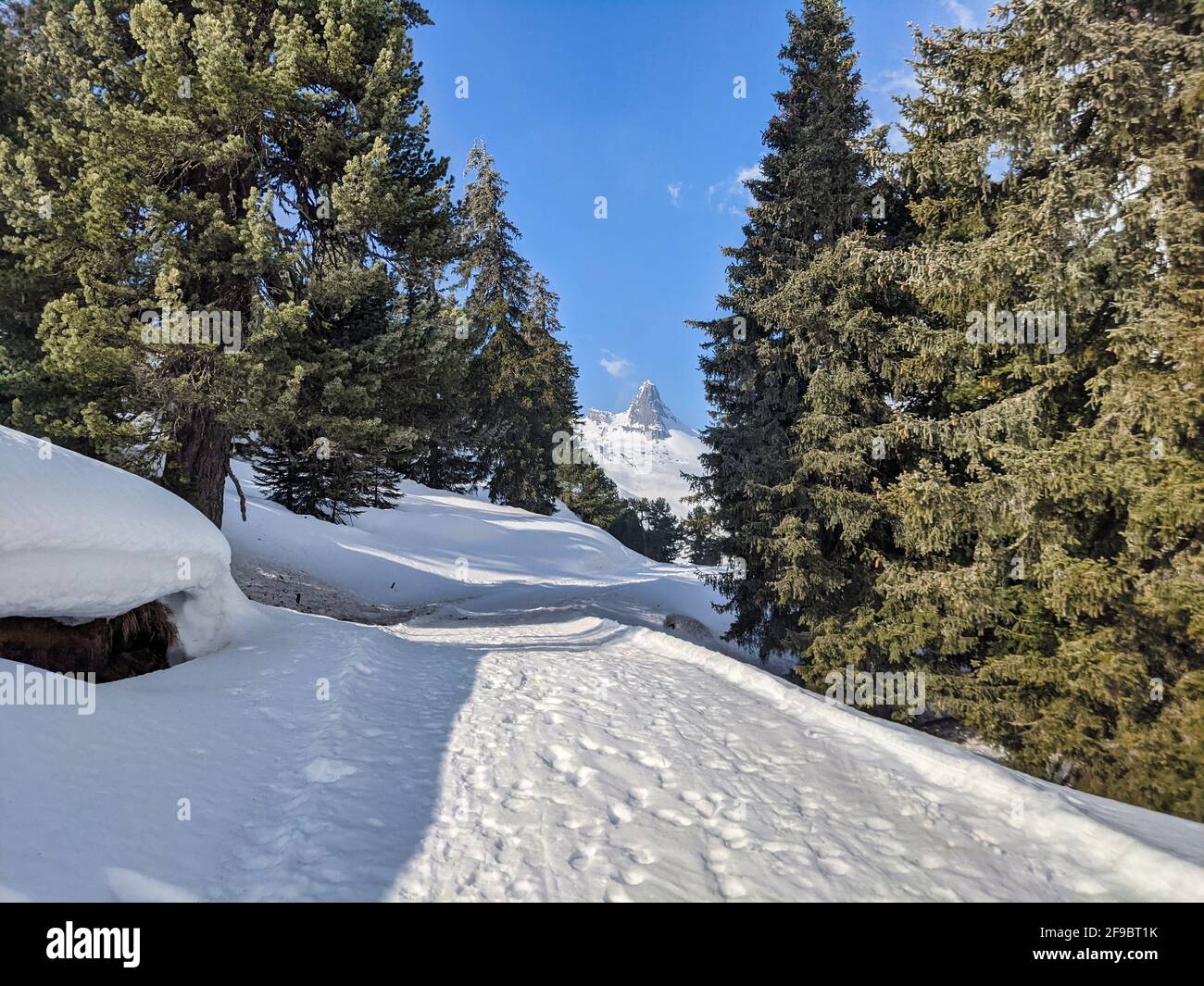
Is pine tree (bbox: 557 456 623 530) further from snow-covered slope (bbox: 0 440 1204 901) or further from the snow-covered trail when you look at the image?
the snow-covered trail

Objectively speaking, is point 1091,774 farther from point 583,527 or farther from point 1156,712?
point 583,527

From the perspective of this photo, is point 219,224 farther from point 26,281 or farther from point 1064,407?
point 1064,407

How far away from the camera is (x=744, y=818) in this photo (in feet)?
11.7

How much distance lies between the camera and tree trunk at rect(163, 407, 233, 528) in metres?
9.70

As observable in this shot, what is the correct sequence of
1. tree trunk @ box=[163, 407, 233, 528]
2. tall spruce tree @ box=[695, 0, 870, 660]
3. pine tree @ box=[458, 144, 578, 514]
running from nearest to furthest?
tree trunk @ box=[163, 407, 233, 528] < tall spruce tree @ box=[695, 0, 870, 660] < pine tree @ box=[458, 144, 578, 514]

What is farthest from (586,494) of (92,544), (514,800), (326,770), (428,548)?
(514,800)

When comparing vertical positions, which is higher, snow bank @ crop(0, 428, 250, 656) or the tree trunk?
the tree trunk

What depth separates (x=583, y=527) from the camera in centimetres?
3281

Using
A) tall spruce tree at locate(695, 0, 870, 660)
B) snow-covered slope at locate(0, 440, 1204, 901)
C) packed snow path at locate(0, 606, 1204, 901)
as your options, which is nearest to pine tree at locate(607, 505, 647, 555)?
tall spruce tree at locate(695, 0, 870, 660)

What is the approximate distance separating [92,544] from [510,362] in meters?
26.5

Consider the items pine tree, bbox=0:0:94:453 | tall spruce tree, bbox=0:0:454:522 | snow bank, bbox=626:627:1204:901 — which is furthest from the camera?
pine tree, bbox=0:0:94:453

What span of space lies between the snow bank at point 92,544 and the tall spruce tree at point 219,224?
306cm

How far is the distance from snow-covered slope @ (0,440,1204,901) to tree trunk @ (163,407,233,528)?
490 centimetres

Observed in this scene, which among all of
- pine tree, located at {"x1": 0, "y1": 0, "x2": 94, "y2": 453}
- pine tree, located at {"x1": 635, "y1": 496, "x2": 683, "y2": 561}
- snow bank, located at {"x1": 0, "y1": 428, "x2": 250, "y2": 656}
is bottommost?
pine tree, located at {"x1": 635, "y1": 496, "x2": 683, "y2": 561}
